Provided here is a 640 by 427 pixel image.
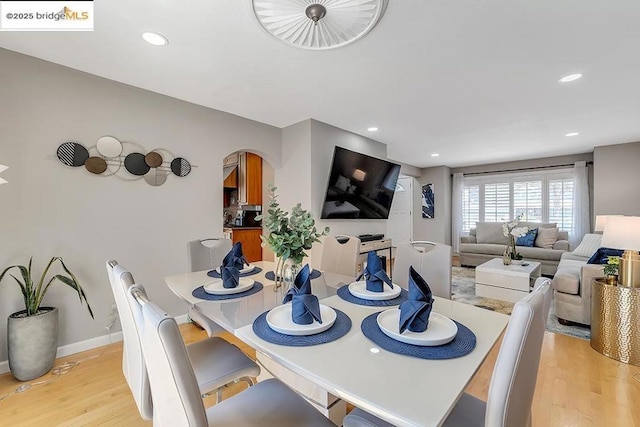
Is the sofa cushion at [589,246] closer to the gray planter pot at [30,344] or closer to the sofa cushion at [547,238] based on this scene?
the sofa cushion at [547,238]

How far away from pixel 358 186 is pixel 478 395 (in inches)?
112

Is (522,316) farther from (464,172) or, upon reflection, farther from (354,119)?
(464,172)

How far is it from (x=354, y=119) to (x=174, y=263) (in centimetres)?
261

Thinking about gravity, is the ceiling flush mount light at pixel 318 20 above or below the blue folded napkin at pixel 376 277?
above

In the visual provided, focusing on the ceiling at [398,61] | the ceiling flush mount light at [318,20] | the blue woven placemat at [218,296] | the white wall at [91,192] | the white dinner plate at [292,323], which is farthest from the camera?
the white wall at [91,192]

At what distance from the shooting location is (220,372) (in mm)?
1241

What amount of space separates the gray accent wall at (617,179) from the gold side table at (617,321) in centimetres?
370

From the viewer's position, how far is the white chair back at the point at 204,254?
216 cm

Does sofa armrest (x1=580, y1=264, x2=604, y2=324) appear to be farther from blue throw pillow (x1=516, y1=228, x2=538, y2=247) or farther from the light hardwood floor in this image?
blue throw pillow (x1=516, y1=228, x2=538, y2=247)

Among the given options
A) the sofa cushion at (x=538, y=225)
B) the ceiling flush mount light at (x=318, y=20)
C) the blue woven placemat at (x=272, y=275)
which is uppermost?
the ceiling flush mount light at (x=318, y=20)

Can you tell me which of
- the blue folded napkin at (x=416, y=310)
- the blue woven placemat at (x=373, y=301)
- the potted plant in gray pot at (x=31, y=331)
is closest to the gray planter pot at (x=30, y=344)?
the potted plant in gray pot at (x=31, y=331)

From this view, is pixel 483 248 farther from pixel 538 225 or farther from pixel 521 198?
pixel 521 198

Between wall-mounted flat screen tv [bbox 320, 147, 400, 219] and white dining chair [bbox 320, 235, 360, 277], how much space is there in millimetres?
1329

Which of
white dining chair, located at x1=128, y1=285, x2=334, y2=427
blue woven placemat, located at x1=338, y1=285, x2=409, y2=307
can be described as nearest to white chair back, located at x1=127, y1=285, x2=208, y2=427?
white dining chair, located at x1=128, y1=285, x2=334, y2=427
